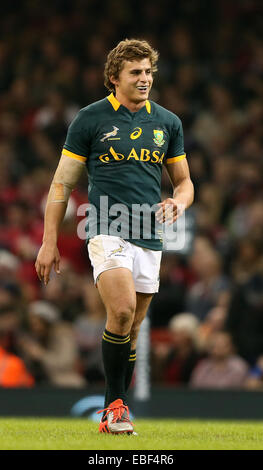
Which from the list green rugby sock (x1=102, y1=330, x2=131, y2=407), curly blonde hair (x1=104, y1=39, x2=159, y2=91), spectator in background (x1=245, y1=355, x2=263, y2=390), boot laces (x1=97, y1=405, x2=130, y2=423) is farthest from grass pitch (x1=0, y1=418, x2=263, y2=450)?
spectator in background (x1=245, y1=355, x2=263, y2=390)

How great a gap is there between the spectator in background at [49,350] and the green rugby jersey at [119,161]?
4.23 metres

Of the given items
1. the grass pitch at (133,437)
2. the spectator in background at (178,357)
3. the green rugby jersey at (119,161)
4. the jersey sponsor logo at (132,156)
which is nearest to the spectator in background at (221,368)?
the spectator in background at (178,357)

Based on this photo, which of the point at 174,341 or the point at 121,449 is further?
the point at 174,341

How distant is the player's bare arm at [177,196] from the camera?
5.77 meters

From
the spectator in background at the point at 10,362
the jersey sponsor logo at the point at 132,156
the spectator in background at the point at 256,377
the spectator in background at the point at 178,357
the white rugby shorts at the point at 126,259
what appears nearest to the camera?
the white rugby shorts at the point at 126,259

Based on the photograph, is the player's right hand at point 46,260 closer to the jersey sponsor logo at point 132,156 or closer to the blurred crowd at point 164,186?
the jersey sponsor logo at point 132,156

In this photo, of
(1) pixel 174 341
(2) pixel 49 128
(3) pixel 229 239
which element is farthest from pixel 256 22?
(1) pixel 174 341

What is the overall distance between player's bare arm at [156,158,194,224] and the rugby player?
12 mm

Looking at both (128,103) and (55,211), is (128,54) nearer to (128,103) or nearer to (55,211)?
(128,103)

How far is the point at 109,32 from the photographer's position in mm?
15703

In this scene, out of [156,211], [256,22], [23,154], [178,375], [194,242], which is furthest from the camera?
[256,22]

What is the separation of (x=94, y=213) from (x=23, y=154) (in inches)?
321

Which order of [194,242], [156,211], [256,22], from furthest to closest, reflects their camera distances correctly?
[256,22]
[194,242]
[156,211]

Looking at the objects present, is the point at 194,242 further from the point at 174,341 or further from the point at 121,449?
the point at 121,449
